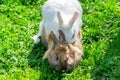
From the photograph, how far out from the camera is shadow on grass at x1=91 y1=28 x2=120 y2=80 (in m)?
5.97

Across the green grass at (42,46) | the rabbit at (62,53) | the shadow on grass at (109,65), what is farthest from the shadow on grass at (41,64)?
the shadow on grass at (109,65)

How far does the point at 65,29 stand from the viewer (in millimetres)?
5574

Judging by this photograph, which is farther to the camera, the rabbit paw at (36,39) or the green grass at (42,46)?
the rabbit paw at (36,39)

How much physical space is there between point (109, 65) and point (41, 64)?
105 centimetres

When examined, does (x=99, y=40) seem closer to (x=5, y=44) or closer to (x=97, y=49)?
(x=97, y=49)

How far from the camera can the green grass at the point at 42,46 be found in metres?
5.92

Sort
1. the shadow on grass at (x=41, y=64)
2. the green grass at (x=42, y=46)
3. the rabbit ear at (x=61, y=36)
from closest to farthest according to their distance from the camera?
1. the rabbit ear at (x=61, y=36)
2. the shadow on grass at (x=41, y=64)
3. the green grass at (x=42, y=46)

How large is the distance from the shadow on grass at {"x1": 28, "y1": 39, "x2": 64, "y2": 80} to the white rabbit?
0.53 ft

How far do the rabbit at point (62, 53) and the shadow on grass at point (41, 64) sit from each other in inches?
5.7

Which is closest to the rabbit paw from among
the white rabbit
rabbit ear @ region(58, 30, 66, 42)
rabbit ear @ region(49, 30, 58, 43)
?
the white rabbit

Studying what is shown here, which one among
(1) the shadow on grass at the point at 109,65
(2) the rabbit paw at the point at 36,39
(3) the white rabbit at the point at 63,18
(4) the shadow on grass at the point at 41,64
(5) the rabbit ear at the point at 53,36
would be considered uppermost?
(3) the white rabbit at the point at 63,18

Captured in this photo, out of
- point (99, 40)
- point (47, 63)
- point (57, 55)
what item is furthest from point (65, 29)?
point (99, 40)

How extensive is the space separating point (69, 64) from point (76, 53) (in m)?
0.21

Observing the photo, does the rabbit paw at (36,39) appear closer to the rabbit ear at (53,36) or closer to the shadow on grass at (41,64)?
the shadow on grass at (41,64)
